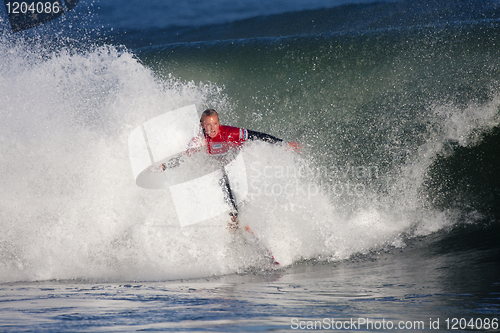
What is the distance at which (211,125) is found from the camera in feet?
12.4

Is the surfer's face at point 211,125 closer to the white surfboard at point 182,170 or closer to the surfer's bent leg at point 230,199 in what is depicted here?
the white surfboard at point 182,170

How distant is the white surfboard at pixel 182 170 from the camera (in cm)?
443

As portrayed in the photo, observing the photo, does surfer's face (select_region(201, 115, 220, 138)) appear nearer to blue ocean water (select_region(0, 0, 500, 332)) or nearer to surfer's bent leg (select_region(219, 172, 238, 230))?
surfer's bent leg (select_region(219, 172, 238, 230))

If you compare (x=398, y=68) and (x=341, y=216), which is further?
(x=398, y=68)

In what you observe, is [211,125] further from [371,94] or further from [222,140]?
[371,94]

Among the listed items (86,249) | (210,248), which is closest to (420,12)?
(210,248)

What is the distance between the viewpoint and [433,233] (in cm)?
467

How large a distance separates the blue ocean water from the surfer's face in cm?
113

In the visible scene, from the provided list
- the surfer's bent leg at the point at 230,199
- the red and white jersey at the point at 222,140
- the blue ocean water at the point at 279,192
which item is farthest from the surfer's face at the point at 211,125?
the blue ocean water at the point at 279,192

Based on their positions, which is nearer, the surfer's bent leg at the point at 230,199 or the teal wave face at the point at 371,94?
the surfer's bent leg at the point at 230,199

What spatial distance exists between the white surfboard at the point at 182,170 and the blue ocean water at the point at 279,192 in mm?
149

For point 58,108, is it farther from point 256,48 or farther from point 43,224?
point 256,48

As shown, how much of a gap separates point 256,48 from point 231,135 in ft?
13.8

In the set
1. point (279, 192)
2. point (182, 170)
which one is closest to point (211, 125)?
point (182, 170)
